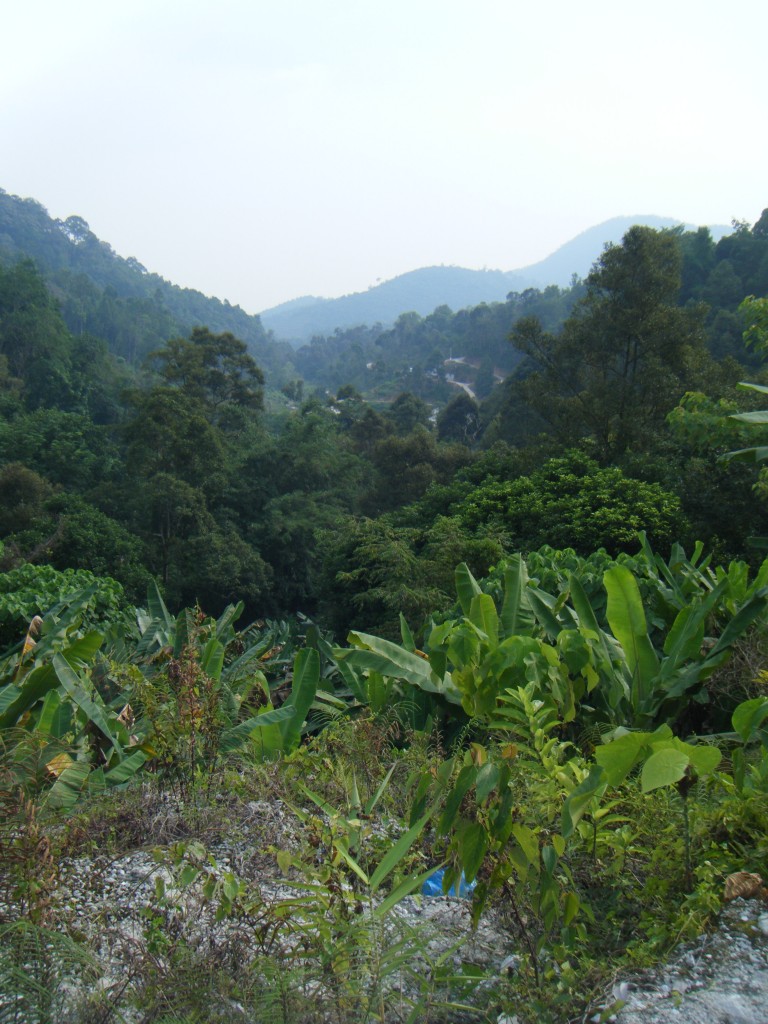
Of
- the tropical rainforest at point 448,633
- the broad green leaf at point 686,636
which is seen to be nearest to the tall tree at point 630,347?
the tropical rainforest at point 448,633

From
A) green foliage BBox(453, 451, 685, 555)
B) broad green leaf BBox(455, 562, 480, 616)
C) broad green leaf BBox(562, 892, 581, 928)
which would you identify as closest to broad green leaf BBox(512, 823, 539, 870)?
broad green leaf BBox(562, 892, 581, 928)

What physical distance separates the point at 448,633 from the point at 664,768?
182cm

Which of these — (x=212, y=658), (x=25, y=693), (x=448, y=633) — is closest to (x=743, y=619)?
(x=448, y=633)

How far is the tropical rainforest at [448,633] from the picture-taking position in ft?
6.62

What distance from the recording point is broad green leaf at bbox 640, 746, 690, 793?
1.77 meters

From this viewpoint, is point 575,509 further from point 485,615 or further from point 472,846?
point 472,846

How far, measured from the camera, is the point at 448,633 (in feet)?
11.8

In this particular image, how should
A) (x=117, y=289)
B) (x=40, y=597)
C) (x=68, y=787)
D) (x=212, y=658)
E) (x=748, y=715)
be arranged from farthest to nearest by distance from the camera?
(x=117, y=289)
(x=40, y=597)
(x=212, y=658)
(x=68, y=787)
(x=748, y=715)

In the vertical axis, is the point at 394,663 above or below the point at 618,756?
below

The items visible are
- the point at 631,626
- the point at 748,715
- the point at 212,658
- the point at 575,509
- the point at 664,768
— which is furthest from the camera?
the point at 575,509

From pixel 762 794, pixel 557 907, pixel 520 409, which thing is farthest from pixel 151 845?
pixel 520 409

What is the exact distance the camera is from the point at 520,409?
30953mm

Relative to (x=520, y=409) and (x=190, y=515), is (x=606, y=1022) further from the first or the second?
(x=520, y=409)

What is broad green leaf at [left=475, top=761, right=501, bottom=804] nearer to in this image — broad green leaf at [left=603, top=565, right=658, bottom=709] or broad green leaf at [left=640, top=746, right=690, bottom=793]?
broad green leaf at [left=640, top=746, right=690, bottom=793]
